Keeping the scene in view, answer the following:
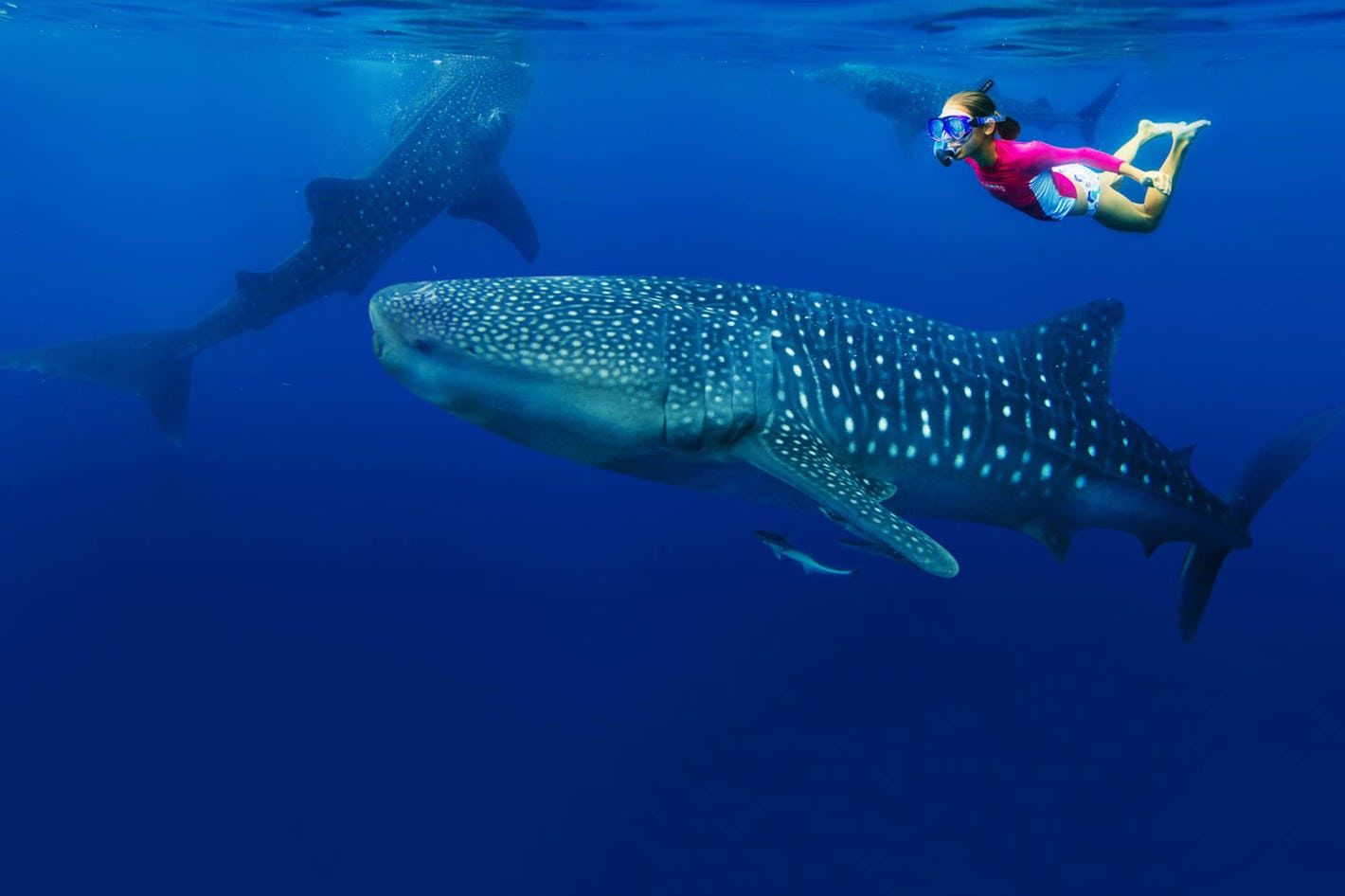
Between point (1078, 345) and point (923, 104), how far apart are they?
45.6ft

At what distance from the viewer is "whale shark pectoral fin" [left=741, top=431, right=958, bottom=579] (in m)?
3.41

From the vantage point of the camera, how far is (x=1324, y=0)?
1446 centimetres

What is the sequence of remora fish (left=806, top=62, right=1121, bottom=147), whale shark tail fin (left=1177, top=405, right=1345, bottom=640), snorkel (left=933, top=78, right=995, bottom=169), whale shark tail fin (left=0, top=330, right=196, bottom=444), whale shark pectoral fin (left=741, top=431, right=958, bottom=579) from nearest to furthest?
1. whale shark pectoral fin (left=741, top=431, right=958, bottom=579)
2. snorkel (left=933, top=78, right=995, bottom=169)
3. whale shark tail fin (left=1177, top=405, right=1345, bottom=640)
4. whale shark tail fin (left=0, top=330, right=196, bottom=444)
5. remora fish (left=806, top=62, right=1121, bottom=147)

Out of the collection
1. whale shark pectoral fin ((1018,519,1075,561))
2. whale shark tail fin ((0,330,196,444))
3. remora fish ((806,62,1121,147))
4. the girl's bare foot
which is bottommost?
whale shark tail fin ((0,330,196,444))

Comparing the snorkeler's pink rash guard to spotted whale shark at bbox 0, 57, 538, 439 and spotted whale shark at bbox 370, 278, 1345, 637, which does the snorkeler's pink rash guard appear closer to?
spotted whale shark at bbox 370, 278, 1345, 637

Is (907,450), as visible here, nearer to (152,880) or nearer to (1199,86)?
(152,880)

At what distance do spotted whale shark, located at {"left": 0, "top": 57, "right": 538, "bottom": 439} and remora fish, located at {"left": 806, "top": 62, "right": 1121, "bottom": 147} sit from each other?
9715mm

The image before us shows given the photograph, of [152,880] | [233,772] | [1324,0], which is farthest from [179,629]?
[1324,0]

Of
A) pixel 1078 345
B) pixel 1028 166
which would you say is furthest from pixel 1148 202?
pixel 1078 345

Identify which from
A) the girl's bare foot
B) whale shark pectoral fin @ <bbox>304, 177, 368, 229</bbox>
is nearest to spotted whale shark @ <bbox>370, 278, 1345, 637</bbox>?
the girl's bare foot

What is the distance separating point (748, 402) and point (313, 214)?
7.08 metres

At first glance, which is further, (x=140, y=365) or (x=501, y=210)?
(x=501, y=210)

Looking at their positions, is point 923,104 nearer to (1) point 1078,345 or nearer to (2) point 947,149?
(1) point 1078,345

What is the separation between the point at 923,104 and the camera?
17.0 metres
